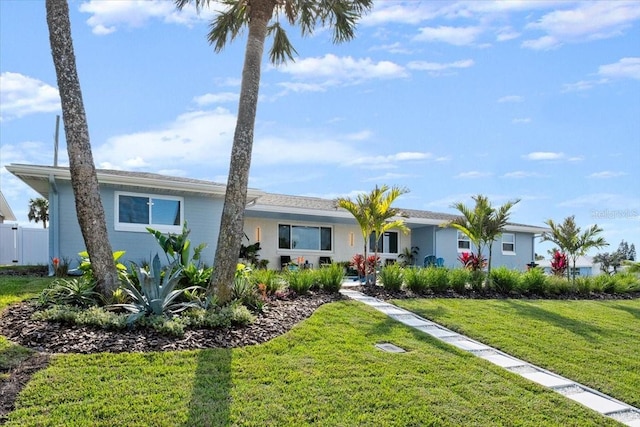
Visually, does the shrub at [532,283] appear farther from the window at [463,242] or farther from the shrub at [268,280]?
the window at [463,242]

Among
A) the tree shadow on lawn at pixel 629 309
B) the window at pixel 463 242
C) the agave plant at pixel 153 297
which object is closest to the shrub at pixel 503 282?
the tree shadow on lawn at pixel 629 309

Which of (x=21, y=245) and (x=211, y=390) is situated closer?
(x=211, y=390)

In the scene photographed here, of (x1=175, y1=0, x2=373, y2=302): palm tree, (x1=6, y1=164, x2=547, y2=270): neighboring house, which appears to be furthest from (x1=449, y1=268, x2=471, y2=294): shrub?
(x1=175, y1=0, x2=373, y2=302): palm tree

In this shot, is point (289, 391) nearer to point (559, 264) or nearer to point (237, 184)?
point (237, 184)

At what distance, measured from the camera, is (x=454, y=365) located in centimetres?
725

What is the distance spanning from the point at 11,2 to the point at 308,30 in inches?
266

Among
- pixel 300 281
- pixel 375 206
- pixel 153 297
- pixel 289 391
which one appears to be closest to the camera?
pixel 289 391

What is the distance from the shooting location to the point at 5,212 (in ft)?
93.2

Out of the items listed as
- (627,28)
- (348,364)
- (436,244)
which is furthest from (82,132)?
(436,244)

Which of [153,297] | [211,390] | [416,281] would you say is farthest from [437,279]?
[211,390]

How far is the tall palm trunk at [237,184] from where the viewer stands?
8820 mm

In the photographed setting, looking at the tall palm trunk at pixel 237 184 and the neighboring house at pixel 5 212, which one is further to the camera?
the neighboring house at pixel 5 212

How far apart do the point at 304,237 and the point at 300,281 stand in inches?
389

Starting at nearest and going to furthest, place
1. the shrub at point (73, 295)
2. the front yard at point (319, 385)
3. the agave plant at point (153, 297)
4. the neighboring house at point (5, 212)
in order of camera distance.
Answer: the front yard at point (319, 385)
the agave plant at point (153, 297)
the shrub at point (73, 295)
the neighboring house at point (5, 212)
